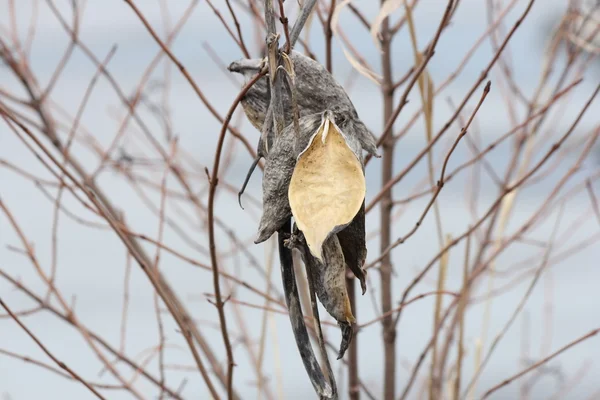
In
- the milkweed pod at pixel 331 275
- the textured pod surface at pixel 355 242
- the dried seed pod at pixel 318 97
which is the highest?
the dried seed pod at pixel 318 97

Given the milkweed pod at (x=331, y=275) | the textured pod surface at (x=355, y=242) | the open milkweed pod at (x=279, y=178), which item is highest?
the open milkweed pod at (x=279, y=178)

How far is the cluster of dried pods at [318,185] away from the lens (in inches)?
12.1

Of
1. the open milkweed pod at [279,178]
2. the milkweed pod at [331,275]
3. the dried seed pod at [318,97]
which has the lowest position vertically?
the milkweed pod at [331,275]

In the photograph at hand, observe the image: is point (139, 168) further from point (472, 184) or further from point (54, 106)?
point (472, 184)

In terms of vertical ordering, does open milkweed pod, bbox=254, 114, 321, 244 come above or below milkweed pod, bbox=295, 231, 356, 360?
above

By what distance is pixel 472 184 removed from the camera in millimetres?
967

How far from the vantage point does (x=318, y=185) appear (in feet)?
1.01

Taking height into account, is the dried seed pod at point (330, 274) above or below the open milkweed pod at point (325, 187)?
below

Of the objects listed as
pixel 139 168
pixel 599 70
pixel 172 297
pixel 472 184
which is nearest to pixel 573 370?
pixel 599 70

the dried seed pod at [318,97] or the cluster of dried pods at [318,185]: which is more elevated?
the dried seed pod at [318,97]

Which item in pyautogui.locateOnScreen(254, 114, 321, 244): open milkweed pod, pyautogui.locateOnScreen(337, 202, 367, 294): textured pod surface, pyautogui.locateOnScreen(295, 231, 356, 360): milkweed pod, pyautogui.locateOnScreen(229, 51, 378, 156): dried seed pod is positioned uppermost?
pyautogui.locateOnScreen(229, 51, 378, 156): dried seed pod

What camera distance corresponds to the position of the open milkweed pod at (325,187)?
0.30 meters

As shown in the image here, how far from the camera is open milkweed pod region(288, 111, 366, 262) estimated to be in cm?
30

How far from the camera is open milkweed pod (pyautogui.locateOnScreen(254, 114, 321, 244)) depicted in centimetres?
32
